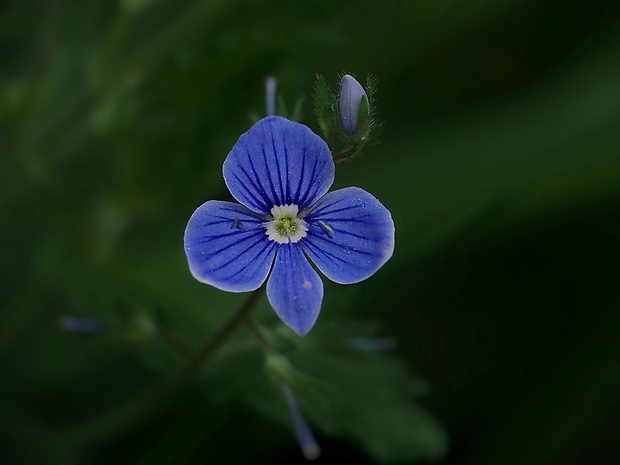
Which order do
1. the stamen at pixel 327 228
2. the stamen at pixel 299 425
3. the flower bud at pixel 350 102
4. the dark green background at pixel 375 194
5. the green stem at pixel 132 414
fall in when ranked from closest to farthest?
the flower bud at pixel 350 102 → the stamen at pixel 327 228 → the stamen at pixel 299 425 → the green stem at pixel 132 414 → the dark green background at pixel 375 194

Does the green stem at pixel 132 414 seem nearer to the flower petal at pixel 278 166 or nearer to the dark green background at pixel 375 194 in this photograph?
the dark green background at pixel 375 194

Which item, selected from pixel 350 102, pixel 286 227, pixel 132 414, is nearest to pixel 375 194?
pixel 132 414

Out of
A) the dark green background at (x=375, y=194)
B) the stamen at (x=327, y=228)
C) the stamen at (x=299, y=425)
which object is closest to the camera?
the stamen at (x=327, y=228)

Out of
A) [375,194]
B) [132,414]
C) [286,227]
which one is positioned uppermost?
[375,194]

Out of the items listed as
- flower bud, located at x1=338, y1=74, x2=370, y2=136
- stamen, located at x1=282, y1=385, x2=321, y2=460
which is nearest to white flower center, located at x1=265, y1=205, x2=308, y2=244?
flower bud, located at x1=338, y1=74, x2=370, y2=136

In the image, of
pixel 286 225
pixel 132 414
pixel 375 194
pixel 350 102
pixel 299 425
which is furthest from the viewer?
pixel 375 194

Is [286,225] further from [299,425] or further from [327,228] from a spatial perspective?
[299,425]

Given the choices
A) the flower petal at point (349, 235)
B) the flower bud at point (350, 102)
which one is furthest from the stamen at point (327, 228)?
the flower bud at point (350, 102)

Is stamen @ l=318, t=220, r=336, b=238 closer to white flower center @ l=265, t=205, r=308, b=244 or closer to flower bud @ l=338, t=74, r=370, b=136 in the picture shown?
white flower center @ l=265, t=205, r=308, b=244
